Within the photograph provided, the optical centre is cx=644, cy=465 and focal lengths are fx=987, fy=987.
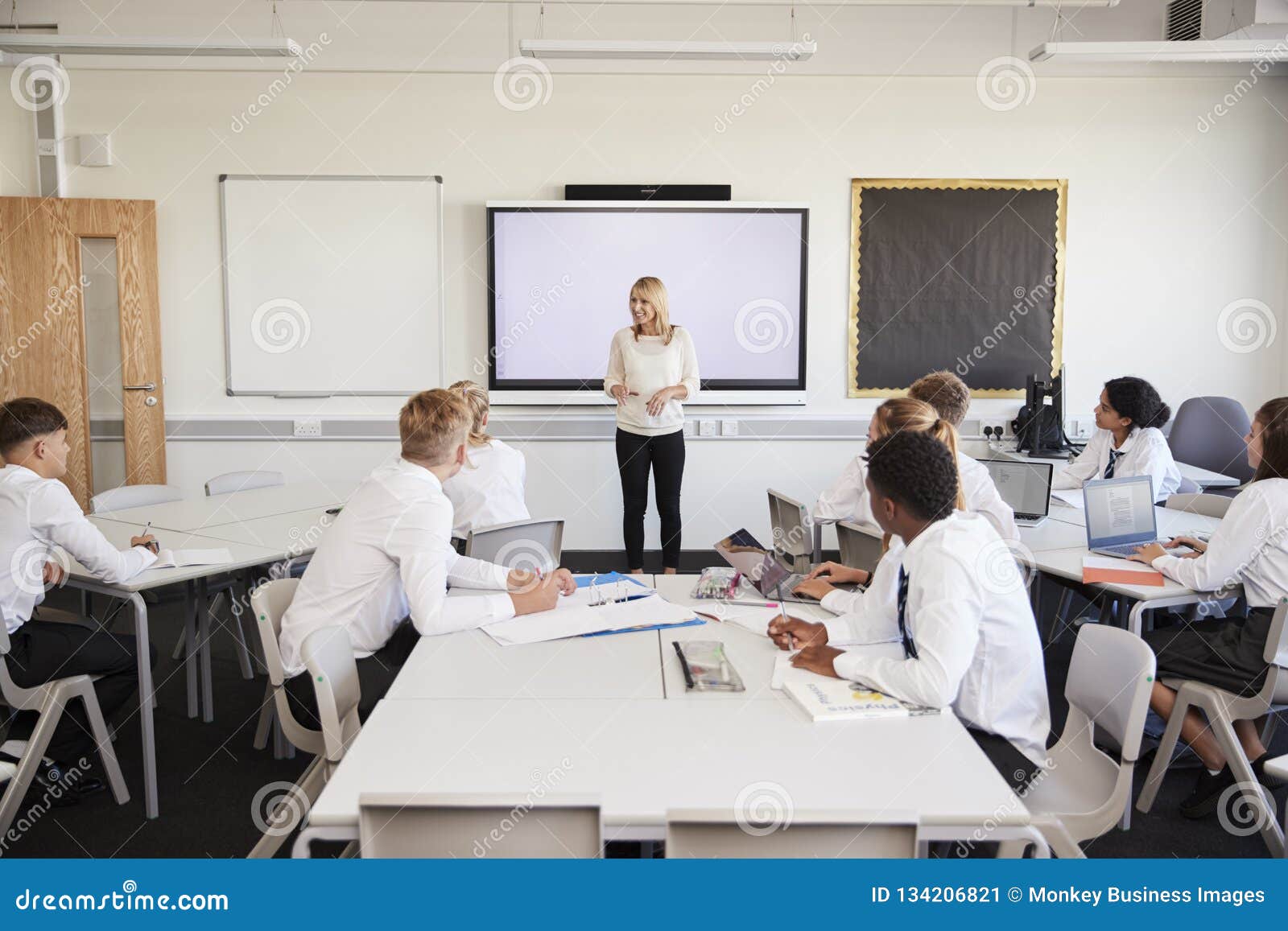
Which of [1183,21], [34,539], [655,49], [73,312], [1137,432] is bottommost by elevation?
[34,539]

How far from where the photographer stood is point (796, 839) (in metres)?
1.49

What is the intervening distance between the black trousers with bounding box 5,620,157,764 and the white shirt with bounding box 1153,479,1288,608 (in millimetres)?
3202

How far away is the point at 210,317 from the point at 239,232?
54cm

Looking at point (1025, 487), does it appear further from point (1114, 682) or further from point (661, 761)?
point (661, 761)

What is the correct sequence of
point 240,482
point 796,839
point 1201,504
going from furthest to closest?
point 240,482 < point 1201,504 < point 796,839

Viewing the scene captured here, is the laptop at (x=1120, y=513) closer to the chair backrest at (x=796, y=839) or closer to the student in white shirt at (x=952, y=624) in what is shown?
the student in white shirt at (x=952, y=624)

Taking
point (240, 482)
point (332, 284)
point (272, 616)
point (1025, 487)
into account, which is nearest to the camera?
point (272, 616)

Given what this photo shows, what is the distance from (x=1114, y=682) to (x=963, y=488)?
1220mm

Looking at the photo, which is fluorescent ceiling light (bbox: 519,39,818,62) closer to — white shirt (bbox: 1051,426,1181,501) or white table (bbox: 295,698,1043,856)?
white shirt (bbox: 1051,426,1181,501)

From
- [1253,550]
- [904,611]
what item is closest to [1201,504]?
[1253,550]

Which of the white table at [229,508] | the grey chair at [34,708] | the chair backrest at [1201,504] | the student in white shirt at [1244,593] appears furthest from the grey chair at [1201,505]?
the grey chair at [34,708]

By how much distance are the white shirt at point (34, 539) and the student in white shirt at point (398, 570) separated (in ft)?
2.53

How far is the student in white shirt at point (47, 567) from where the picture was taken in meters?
2.87

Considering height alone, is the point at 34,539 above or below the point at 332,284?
below
